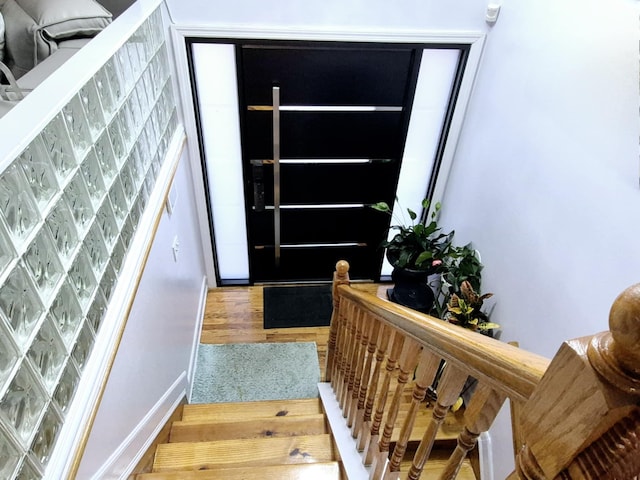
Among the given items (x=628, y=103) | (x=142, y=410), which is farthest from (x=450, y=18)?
(x=142, y=410)

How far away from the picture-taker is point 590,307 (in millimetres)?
1555

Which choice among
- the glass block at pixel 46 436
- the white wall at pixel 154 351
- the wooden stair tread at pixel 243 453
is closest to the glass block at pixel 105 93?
the white wall at pixel 154 351

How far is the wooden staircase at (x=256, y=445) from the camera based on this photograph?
1.62 meters

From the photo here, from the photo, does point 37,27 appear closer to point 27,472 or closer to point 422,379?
point 27,472

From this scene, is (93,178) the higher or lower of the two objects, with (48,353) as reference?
higher

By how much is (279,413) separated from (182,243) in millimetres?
1161

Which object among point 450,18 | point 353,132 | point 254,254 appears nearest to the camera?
point 450,18

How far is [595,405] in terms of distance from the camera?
40 cm

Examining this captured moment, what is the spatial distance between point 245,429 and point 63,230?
1545mm

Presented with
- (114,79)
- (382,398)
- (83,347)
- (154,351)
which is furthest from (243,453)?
(114,79)

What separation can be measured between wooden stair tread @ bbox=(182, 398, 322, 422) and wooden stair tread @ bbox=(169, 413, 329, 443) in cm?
12

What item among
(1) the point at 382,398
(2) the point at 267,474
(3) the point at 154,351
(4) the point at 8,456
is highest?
(4) the point at 8,456

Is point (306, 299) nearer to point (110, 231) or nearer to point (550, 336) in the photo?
point (550, 336)

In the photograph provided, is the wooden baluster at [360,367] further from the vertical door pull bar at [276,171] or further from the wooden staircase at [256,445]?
the vertical door pull bar at [276,171]
